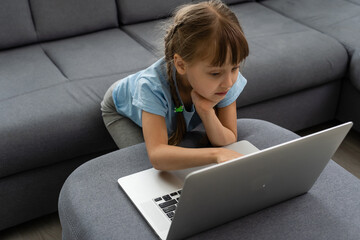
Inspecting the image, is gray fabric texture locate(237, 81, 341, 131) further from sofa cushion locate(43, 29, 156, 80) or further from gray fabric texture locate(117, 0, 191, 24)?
gray fabric texture locate(117, 0, 191, 24)

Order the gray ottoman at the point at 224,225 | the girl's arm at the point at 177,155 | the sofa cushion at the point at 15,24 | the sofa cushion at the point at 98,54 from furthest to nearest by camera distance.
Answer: the sofa cushion at the point at 15,24 → the sofa cushion at the point at 98,54 → the girl's arm at the point at 177,155 → the gray ottoman at the point at 224,225

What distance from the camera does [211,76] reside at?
3.98ft

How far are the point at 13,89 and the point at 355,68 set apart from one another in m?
1.48

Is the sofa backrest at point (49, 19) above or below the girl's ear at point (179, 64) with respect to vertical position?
below

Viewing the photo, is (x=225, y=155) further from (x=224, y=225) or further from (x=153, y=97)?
(x=153, y=97)

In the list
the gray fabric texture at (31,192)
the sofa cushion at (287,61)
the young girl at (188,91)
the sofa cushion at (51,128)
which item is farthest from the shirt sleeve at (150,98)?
the sofa cushion at (287,61)

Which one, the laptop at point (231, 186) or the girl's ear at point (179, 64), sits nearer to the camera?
the laptop at point (231, 186)

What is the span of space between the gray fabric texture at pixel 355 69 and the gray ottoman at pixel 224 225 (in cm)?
96

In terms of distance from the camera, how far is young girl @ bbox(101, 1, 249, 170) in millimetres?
1197

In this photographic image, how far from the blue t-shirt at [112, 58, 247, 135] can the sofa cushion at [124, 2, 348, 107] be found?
17.1 inches

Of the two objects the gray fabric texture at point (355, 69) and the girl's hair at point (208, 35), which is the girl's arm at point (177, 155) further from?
the gray fabric texture at point (355, 69)

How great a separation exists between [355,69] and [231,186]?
1.40 meters

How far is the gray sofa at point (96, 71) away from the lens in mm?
1627

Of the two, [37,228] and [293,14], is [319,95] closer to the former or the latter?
[293,14]
